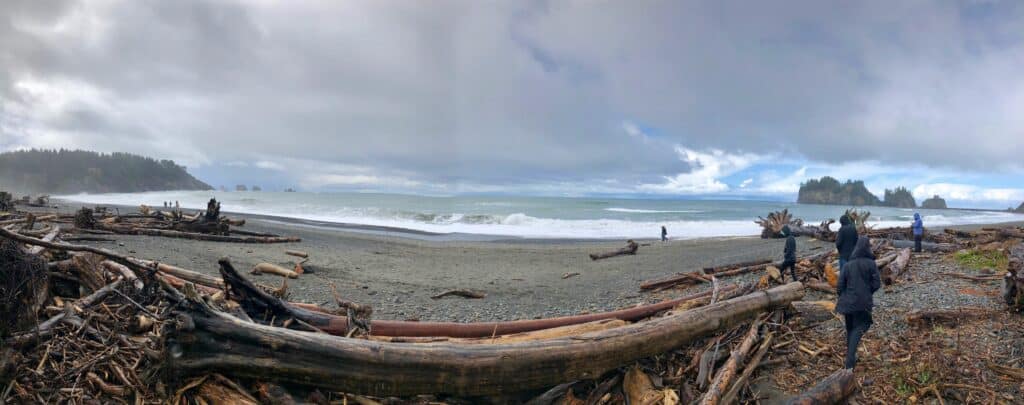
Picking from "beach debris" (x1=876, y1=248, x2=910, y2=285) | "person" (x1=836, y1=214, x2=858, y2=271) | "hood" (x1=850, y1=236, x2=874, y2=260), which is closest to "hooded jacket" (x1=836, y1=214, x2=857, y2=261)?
"person" (x1=836, y1=214, x2=858, y2=271)

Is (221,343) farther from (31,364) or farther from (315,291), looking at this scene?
(315,291)

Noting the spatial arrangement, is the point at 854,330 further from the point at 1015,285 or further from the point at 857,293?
the point at 1015,285

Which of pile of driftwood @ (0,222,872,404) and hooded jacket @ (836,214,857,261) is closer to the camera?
pile of driftwood @ (0,222,872,404)

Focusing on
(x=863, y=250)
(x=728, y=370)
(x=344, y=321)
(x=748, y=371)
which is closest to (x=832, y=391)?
(x=748, y=371)

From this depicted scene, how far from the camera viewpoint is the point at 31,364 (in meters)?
3.13

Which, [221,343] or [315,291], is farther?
[315,291]

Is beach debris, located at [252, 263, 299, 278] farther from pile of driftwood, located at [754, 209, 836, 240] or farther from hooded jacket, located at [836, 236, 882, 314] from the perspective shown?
pile of driftwood, located at [754, 209, 836, 240]

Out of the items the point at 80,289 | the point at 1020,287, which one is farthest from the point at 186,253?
the point at 1020,287

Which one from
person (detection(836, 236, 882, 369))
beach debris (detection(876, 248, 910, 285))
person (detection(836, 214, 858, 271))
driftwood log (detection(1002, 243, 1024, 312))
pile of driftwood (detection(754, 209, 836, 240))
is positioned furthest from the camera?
pile of driftwood (detection(754, 209, 836, 240))

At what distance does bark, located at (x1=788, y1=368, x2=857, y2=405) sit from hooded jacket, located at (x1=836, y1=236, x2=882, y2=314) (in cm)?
96

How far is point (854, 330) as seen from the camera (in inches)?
187

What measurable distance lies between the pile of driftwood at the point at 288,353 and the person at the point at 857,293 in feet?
2.67

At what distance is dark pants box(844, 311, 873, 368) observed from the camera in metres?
4.58

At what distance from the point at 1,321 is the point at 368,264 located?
Result: 11.5 meters
